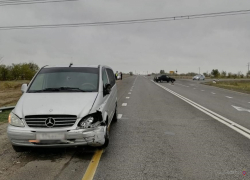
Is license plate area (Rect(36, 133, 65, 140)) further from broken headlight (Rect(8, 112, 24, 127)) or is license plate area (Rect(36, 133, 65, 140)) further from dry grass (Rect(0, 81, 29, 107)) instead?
dry grass (Rect(0, 81, 29, 107))

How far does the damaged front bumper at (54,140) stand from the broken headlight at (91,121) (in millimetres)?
74

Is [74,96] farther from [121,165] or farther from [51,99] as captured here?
[121,165]

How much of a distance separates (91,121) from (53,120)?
67 cm

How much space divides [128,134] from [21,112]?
9.53 ft

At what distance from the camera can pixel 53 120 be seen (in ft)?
13.7

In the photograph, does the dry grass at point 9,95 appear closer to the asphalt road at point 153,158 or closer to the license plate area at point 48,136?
the asphalt road at point 153,158

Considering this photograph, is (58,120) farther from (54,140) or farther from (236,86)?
(236,86)

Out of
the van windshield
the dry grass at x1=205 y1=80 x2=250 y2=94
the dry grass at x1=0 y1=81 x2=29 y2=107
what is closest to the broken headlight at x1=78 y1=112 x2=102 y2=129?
the van windshield

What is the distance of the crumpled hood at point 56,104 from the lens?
4246 millimetres

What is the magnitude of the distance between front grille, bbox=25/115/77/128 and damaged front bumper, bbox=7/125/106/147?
0.38 feet

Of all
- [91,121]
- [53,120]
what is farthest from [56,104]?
[91,121]

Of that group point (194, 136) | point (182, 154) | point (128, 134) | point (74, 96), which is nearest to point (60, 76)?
point (74, 96)

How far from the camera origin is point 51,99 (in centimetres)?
467

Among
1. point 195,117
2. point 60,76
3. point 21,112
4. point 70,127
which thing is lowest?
point 195,117
